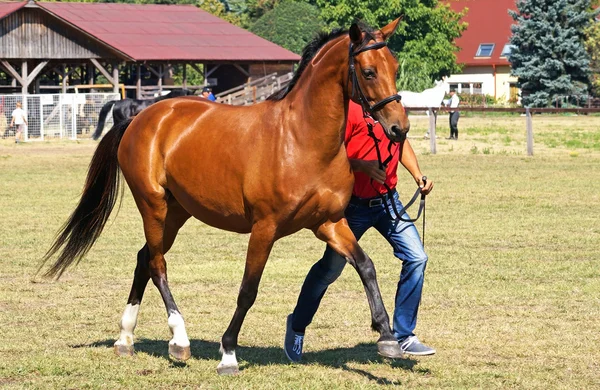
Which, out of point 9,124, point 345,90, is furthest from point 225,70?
point 345,90

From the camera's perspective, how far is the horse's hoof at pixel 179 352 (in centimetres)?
688

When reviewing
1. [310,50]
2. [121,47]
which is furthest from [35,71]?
[310,50]

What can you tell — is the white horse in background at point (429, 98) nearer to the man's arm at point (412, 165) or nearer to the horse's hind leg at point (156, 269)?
the horse's hind leg at point (156, 269)

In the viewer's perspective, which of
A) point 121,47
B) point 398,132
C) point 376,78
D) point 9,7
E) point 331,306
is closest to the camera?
point 398,132

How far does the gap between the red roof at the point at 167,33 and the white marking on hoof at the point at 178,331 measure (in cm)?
3945

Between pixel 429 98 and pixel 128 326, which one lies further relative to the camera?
pixel 429 98

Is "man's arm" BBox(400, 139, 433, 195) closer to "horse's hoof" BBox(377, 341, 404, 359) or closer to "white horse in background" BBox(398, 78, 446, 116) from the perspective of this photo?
"horse's hoof" BBox(377, 341, 404, 359)

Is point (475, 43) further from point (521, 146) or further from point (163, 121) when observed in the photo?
point (163, 121)

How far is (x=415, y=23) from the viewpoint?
72.4m

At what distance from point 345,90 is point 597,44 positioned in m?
60.9

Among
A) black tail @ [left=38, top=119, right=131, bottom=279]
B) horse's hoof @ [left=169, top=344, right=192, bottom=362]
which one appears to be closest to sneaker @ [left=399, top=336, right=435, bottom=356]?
horse's hoof @ [left=169, top=344, right=192, bottom=362]

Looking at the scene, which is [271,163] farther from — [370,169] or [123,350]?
[123,350]

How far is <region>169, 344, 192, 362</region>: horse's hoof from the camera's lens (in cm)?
688

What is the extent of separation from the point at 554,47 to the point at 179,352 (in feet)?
186
